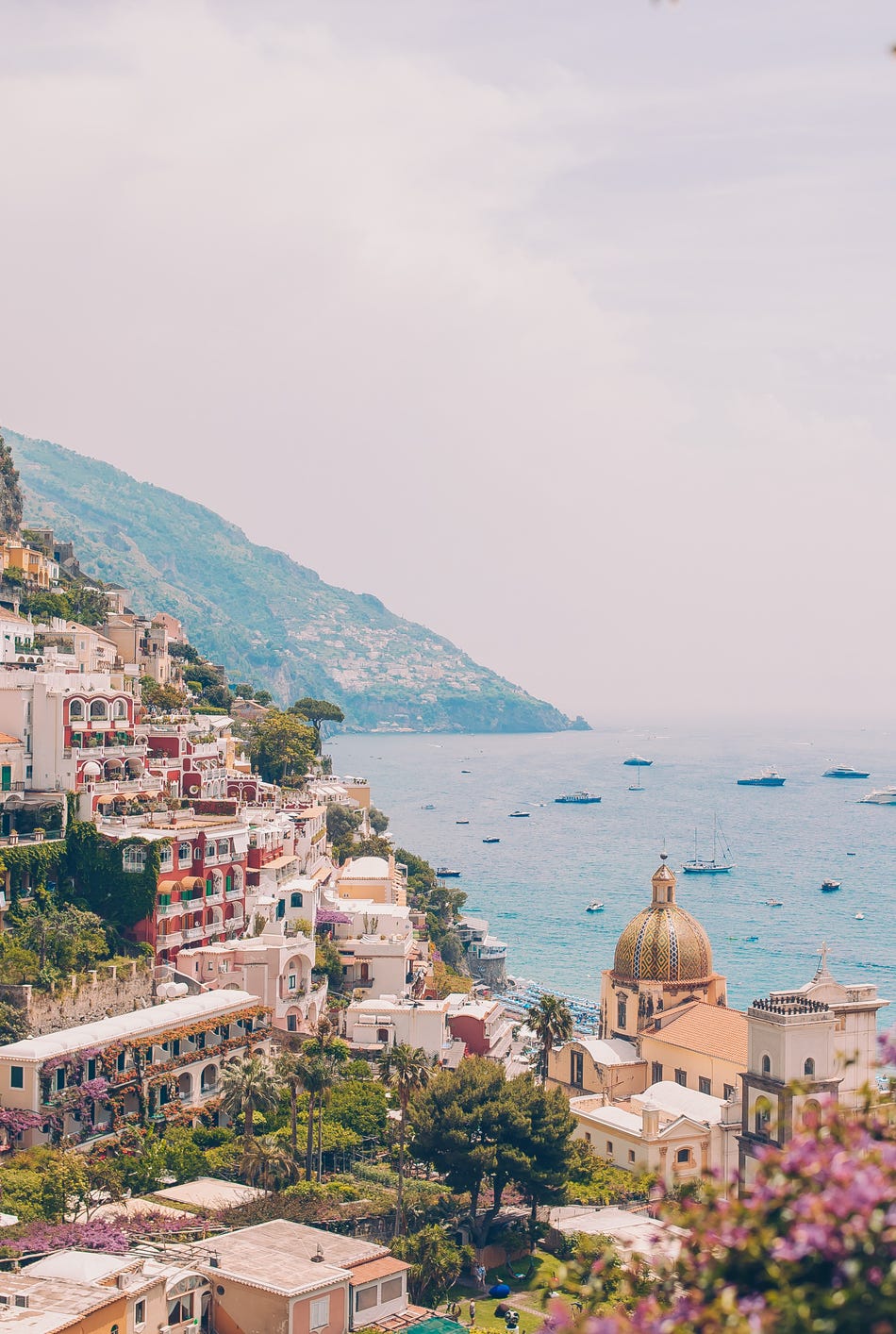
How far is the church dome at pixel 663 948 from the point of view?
61531 millimetres

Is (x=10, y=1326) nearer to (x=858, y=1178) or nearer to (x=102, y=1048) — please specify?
(x=102, y=1048)

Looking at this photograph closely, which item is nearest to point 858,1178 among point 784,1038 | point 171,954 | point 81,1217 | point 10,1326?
point 10,1326

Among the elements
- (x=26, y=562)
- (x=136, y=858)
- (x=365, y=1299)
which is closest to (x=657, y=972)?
(x=136, y=858)

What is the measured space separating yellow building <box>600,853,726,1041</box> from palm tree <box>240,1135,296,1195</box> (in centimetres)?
1951

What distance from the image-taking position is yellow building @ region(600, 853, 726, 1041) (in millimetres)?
61156

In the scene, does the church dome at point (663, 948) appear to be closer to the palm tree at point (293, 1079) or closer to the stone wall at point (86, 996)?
the palm tree at point (293, 1079)

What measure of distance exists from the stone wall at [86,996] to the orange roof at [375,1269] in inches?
603

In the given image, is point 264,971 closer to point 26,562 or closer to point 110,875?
point 110,875

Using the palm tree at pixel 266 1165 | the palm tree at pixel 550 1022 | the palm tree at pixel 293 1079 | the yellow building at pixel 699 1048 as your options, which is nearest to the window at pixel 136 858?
the palm tree at pixel 293 1079

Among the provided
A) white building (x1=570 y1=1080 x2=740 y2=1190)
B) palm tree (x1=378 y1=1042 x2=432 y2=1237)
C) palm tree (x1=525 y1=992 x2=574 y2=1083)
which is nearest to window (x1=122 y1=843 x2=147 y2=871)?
palm tree (x1=378 y1=1042 x2=432 y2=1237)

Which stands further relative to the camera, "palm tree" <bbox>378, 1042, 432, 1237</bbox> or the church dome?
the church dome

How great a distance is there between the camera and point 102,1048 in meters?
47.6

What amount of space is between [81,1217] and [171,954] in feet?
57.5

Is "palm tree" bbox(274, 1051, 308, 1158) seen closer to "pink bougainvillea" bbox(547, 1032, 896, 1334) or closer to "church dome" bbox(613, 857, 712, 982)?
"church dome" bbox(613, 857, 712, 982)
